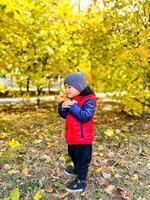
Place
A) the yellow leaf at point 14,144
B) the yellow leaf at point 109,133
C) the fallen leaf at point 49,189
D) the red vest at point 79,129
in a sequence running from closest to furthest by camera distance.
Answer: the red vest at point 79,129, the fallen leaf at point 49,189, the yellow leaf at point 14,144, the yellow leaf at point 109,133

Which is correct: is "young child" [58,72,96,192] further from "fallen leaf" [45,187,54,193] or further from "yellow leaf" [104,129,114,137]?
"yellow leaf" [104,129,114,137]

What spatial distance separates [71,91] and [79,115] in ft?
0.91

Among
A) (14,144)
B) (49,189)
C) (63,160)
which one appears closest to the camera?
(49,189)

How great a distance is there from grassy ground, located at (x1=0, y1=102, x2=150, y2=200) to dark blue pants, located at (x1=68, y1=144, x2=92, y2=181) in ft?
0.76

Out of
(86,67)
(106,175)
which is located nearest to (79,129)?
(106,175)

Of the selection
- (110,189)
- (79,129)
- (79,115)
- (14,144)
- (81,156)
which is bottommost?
(110,189)

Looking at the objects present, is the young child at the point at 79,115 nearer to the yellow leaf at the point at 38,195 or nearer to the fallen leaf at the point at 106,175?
the yellow leaf at the point at 38,195

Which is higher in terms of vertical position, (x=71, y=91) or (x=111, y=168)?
(x=71, y=91)

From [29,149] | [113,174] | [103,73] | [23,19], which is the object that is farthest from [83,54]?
[113,174]

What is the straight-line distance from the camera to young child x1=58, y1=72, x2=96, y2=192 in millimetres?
3584

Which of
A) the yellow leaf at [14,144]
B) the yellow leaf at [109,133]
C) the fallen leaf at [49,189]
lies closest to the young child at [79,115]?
the fallen leaf at [49,189]

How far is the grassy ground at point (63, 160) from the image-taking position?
3.92 m

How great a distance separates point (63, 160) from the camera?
182 inches

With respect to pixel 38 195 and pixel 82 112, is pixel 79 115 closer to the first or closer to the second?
pixel 82 112
